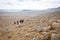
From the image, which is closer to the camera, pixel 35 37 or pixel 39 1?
pixel 35 37

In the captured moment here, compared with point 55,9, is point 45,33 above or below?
below

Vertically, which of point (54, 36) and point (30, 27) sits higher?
point (30, 27)

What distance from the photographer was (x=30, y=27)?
8.43 ft

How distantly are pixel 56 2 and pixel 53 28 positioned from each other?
1.78 feet

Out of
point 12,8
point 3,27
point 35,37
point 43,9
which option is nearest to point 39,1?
point 43,9

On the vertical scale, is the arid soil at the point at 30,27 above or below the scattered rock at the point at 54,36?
above

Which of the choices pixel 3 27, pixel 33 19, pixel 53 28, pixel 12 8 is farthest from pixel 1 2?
pixel 53 28

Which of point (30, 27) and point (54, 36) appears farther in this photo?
point (30, 27)

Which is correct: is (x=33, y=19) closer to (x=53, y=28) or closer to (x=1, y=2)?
(x=53, y=28)

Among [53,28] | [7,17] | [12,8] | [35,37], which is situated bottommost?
[35,37]

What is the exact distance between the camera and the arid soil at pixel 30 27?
2.48 metres

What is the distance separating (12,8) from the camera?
269 cm

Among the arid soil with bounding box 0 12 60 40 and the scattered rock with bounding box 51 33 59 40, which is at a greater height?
Answer: the arid soil with bounding box 0 12 60 40

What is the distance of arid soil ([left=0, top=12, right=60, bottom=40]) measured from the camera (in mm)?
2477
